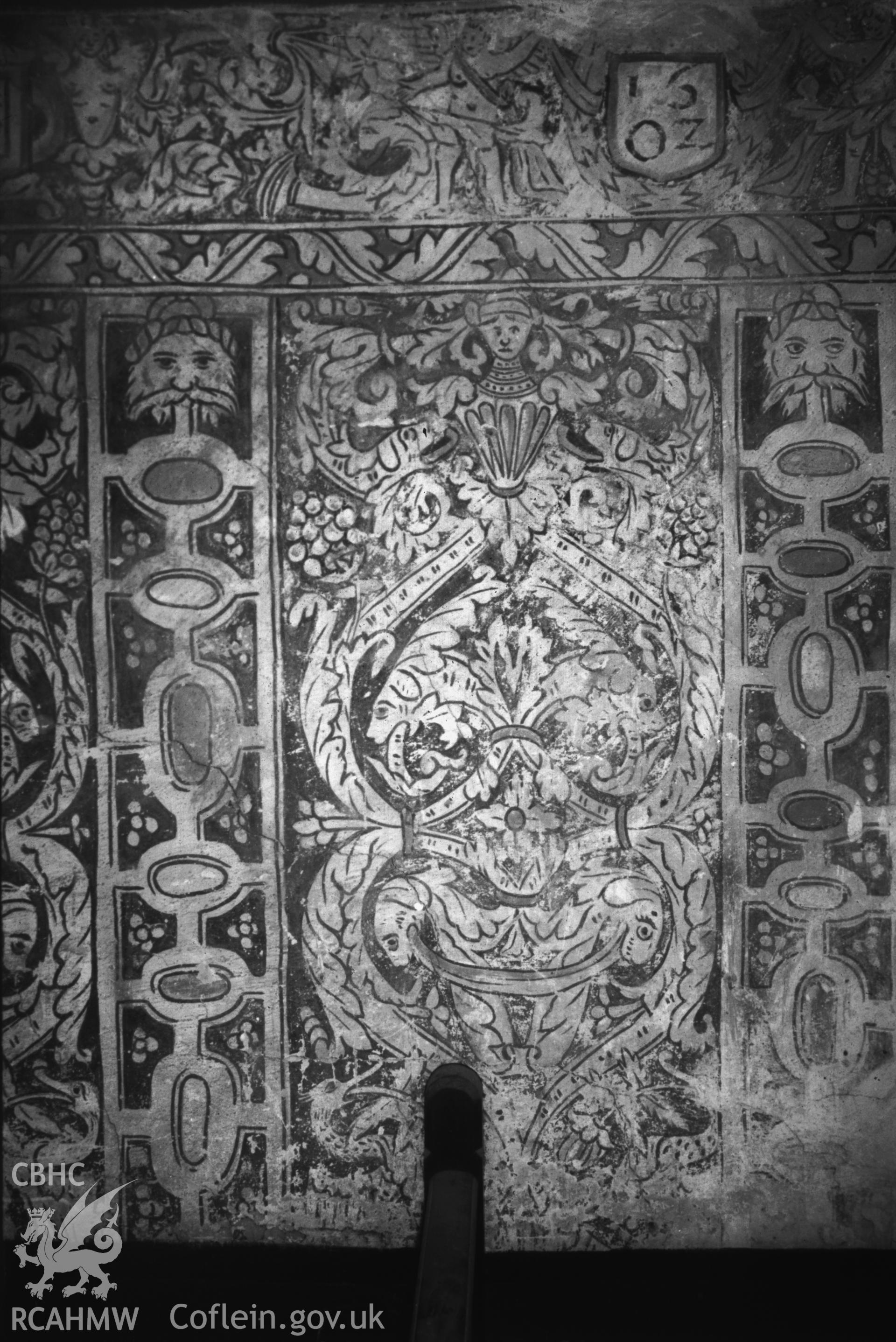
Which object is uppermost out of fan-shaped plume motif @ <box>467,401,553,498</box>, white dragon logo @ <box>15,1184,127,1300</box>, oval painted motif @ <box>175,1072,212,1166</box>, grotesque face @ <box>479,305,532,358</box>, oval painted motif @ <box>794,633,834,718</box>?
grotesque face @ <box>479,305,532,358</box>

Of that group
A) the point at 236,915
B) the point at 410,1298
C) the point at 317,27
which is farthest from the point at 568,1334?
the point at 317,27

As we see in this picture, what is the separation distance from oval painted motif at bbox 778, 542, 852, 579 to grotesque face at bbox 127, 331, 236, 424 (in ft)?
4.19

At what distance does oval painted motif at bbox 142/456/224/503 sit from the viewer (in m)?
2.02

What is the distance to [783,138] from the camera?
6.52 ft

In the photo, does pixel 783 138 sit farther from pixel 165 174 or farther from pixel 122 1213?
pixel 122 1213

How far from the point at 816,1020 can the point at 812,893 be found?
0.95 feet

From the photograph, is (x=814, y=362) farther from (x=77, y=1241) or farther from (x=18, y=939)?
(x=77, y=1241)

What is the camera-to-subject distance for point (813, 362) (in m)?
2.01

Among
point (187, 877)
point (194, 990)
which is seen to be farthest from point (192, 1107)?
point (187, 877)

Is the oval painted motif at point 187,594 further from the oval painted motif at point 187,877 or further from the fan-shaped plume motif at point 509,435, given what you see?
the fan-shaped plume motif at point 509,435

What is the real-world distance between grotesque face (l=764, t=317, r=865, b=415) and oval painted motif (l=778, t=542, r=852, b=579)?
31cm

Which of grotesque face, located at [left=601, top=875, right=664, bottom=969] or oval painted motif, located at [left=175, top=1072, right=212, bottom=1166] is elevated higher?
grotesque face, located at [left=601, top=875, right=664, bottom=969]

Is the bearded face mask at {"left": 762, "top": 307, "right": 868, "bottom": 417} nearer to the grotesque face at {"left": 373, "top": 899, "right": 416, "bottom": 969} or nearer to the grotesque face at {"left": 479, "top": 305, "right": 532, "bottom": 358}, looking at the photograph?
the grotesque face at {"left": 479, "top": 305, "right": 532, "bottom": 358}

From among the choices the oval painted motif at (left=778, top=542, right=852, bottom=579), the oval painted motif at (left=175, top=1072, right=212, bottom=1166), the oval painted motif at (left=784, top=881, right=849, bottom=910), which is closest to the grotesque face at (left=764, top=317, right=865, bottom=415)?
the oval painted motif at (left=778, top=542, right=852, bottom=579)
